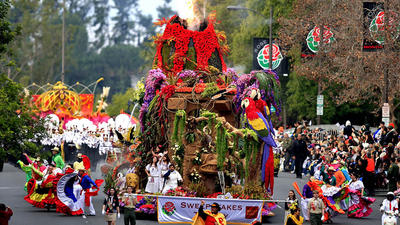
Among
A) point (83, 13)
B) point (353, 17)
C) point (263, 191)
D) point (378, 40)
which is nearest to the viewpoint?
point (263, 191)

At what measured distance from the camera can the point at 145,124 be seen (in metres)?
25.1

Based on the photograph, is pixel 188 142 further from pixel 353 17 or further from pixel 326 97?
pixel 326 97

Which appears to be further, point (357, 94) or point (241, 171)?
point (357, 94)

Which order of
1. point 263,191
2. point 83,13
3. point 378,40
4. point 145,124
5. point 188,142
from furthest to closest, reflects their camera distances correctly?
1. point 83,13
2. point 378,40
3. point 145,124
4. point 188,142
5. point 263,191

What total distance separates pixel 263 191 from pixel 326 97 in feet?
92.3

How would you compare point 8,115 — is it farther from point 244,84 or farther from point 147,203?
point 244,84

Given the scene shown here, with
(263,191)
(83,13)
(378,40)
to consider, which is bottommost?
(263,191)

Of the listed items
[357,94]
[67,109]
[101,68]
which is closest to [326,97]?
[357,94]

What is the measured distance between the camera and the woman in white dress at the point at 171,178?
2278 centimetres

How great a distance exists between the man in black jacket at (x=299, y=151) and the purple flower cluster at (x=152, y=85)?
10.8 metres

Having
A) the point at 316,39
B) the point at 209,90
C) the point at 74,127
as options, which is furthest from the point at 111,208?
the point at 74,127

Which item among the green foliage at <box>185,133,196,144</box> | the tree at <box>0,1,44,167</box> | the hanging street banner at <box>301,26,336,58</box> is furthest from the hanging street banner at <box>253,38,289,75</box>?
the tree at <box>0,1,44,167</box>

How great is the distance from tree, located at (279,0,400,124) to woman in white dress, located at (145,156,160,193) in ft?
36.8

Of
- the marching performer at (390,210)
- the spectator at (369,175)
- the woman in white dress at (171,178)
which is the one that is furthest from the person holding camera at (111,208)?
the spectator at (369,175)
